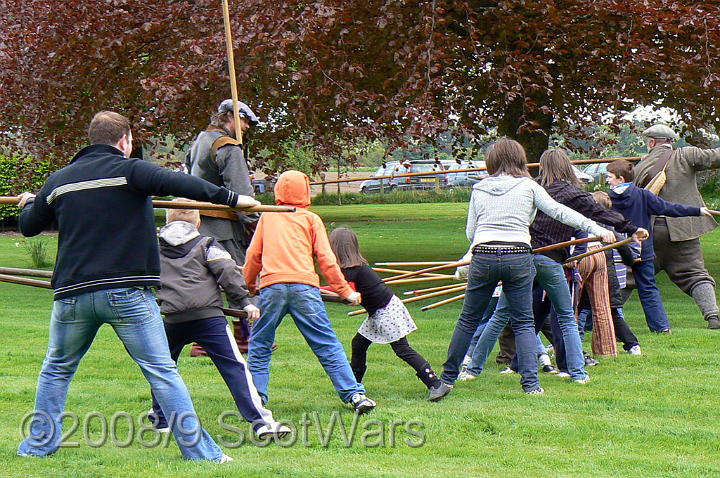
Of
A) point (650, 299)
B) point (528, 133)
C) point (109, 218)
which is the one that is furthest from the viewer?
point (528, 133)

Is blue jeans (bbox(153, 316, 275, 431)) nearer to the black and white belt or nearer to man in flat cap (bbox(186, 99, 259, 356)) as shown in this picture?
the black and white belt

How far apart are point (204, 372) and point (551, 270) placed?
2.81 meters

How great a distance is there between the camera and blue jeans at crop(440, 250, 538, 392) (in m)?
6.33

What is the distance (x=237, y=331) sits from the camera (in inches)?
323

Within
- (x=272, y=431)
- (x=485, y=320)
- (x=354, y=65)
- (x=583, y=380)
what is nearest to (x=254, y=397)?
(x=272, y=431)

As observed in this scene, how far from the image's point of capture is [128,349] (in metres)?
4.83

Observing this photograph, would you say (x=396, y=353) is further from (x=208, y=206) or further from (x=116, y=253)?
(x=116, y=253)

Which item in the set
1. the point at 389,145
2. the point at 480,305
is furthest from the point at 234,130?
the point at 389,145

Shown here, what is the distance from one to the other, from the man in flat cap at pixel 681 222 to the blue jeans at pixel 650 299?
573mm

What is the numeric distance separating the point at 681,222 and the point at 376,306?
4520 mm

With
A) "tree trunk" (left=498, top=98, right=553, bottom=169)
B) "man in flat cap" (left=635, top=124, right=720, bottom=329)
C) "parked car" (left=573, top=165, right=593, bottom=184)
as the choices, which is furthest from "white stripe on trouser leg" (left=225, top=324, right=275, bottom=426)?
"tree trunk" (left=498, top=98, right=553, bottom=169)

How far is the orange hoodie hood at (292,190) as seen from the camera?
6082 mm

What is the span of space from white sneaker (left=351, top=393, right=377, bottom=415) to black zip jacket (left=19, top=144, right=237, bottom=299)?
1.74m

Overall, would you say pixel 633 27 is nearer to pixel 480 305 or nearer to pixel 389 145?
pixel 389 145
